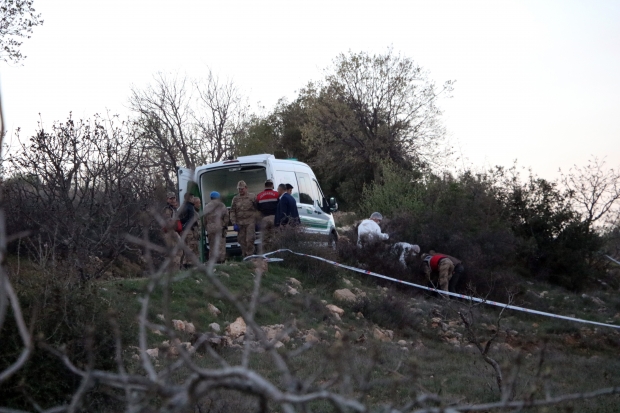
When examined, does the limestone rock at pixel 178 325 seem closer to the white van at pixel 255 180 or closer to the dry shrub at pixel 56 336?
the dry shrub at pixel 56 336

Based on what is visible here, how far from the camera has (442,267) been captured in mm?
15344

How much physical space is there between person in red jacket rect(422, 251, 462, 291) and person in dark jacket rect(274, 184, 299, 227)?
10.2 ft

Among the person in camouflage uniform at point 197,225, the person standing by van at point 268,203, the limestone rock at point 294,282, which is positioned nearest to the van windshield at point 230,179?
the person in camouflage uniform at point 197,225

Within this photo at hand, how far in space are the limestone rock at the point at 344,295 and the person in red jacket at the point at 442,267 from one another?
253 cm

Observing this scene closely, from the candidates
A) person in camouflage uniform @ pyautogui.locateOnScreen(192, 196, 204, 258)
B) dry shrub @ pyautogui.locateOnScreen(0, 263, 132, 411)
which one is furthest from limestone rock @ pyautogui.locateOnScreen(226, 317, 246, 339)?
dry shrub @ pyautogui.locateOnScreen(0, 263, 132, 411)

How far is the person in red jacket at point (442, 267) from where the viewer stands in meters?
15.3

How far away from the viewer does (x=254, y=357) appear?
8.66 m

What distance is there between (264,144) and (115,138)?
1233 inches

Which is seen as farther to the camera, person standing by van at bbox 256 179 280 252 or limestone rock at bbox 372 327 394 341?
person standing by van at bbox 256 179 280 252

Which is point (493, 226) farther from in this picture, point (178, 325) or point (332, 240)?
point (178, 325)

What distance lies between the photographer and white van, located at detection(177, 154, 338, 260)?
1495 centimetres

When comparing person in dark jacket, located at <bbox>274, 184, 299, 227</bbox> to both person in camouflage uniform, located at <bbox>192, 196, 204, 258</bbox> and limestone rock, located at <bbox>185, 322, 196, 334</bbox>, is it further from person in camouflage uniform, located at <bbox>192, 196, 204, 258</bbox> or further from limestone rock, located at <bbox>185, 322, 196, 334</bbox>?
limestone rock, located at <bbox>185, 322, 196, 334</bbox>

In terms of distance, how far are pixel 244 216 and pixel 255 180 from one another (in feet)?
5.70

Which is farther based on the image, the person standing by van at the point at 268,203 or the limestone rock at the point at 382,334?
the person standing by van at the point at 268,203
